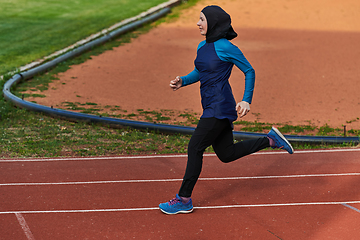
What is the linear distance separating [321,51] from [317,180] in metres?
9.34

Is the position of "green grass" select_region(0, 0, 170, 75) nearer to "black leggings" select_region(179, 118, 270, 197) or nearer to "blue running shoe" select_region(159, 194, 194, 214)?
"blue running shoe" select_region(159, 194, 194, 214)

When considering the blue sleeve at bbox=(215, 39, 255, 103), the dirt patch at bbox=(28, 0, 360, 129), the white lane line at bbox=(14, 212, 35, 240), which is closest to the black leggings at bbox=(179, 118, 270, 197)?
the blue sleeve at bbox=(215, 39, 255, 103)

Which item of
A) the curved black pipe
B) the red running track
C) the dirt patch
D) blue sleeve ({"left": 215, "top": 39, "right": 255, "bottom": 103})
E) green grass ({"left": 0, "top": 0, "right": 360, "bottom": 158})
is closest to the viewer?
blue sleeve ({"left": 215, "top": 39, "right": 255, "bottom": 103})

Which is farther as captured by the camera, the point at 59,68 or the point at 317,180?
the point at 59,68

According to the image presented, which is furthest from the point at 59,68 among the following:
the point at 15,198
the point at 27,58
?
the point at 15,198

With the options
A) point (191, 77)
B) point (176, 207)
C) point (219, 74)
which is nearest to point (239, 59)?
point (219, 74)

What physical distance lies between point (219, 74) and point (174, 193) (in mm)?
1714

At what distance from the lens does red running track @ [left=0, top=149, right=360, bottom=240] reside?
457 cm

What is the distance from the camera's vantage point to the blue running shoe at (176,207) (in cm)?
489

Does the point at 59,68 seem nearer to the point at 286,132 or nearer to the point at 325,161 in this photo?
the point at 286,132

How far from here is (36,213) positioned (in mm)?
4957

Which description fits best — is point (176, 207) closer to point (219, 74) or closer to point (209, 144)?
point (209, 144)

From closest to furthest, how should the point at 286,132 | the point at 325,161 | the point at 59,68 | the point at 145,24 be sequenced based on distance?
1. the point at 325,161
2. the point at 286,132
3. the point at 59,68
4. the point at 145,24

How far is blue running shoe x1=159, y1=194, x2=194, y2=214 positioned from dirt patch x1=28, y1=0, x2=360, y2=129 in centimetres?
435
